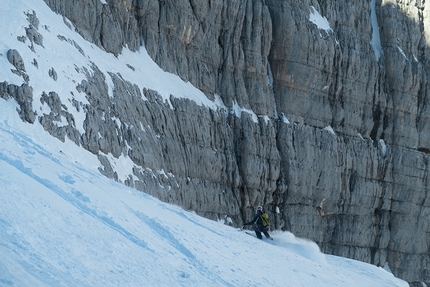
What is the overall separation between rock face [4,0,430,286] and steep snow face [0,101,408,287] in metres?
9.38

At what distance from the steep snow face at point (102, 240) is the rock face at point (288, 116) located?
938 cm

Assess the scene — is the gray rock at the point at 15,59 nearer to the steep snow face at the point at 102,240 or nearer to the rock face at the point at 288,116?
the steep snow face at the point at 102,240

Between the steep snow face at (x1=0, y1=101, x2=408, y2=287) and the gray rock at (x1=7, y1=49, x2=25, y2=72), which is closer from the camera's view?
the steep snow face at (x1=0, y1=101, x2=408, y2=287)

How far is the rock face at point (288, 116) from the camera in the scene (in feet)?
112

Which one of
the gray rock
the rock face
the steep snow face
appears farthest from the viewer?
the rock face

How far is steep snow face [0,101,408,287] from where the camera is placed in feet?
38.1

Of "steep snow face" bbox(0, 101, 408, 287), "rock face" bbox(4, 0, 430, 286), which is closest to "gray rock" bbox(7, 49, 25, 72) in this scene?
"steep snow face" bbox(0, 101, 408, 287)

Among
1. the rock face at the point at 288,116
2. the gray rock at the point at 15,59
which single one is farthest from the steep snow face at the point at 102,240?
the rock face at the point at 288,116

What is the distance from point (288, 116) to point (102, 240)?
1232 inches

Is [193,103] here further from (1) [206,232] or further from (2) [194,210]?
(1) [206,232]

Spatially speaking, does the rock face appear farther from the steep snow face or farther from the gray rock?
the steep snow face

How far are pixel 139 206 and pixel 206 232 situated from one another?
2.16m

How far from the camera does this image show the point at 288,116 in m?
44.0

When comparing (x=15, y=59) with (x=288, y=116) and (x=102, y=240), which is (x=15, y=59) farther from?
(x=288, y=116)
